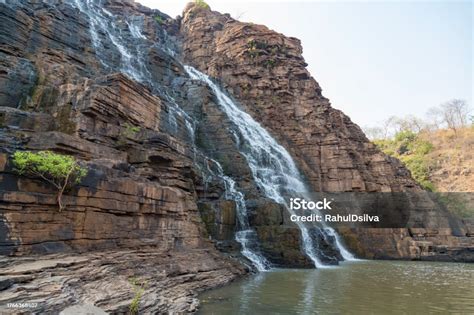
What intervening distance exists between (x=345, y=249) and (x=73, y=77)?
24.8 m

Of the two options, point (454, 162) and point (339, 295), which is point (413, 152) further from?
point (339, 295)

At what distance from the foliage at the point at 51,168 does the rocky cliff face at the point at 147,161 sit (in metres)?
0.27

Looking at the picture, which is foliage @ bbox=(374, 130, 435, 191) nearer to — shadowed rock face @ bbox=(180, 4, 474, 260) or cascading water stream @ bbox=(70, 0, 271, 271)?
shadowed rock face @ bbox=(180, 4, 474, 260)

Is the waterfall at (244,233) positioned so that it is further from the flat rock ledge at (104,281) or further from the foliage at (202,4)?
the foliage at (202,4)

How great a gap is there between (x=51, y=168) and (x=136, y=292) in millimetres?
4549

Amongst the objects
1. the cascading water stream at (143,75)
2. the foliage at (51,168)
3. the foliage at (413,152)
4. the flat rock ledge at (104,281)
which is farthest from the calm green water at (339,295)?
the foliage at (413,152)

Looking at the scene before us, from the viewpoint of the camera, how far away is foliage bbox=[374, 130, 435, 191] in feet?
170

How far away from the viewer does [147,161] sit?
59.7 ft

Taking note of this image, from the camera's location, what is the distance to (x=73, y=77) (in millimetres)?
24078

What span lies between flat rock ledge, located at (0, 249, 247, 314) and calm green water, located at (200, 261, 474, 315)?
1.00 m

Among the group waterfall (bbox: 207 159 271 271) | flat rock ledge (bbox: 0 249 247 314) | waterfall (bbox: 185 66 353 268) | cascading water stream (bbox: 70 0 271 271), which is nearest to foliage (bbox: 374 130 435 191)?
waterfall (bbox: 185 66 353 268)

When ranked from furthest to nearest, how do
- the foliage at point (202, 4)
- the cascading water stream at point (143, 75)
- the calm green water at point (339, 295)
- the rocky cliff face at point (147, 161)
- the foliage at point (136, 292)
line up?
the foliage at point (202, 4) → the cascading water stream at point (143, 75) → the calm green water at point (339, 295) → the rocky cliff face at point (147, 161) → the foliage at point (136, 292)

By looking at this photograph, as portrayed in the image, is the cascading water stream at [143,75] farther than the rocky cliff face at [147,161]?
Yes

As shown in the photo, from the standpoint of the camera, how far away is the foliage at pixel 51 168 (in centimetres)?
1020
